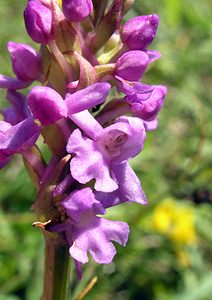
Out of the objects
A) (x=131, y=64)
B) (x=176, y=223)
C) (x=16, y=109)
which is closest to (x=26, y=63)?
(x=16, y=109)

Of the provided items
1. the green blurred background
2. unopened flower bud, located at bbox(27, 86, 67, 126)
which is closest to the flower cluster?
unopened flower bud, located at bbox(27, 86, 67, 126)

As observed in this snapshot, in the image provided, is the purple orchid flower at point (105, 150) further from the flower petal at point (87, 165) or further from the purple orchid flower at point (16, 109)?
the purple orchid flower at point (16, 109)

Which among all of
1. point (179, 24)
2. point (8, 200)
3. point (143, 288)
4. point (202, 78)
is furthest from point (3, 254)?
point (202, 78)

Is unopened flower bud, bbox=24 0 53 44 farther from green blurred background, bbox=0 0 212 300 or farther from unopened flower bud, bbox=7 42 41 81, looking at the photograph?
green blurred background, bbox=0 0 212 300

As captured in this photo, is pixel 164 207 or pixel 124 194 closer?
pixel 124 194

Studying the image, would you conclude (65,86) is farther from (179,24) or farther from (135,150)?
(179,24)

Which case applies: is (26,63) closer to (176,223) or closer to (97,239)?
(97,239)
